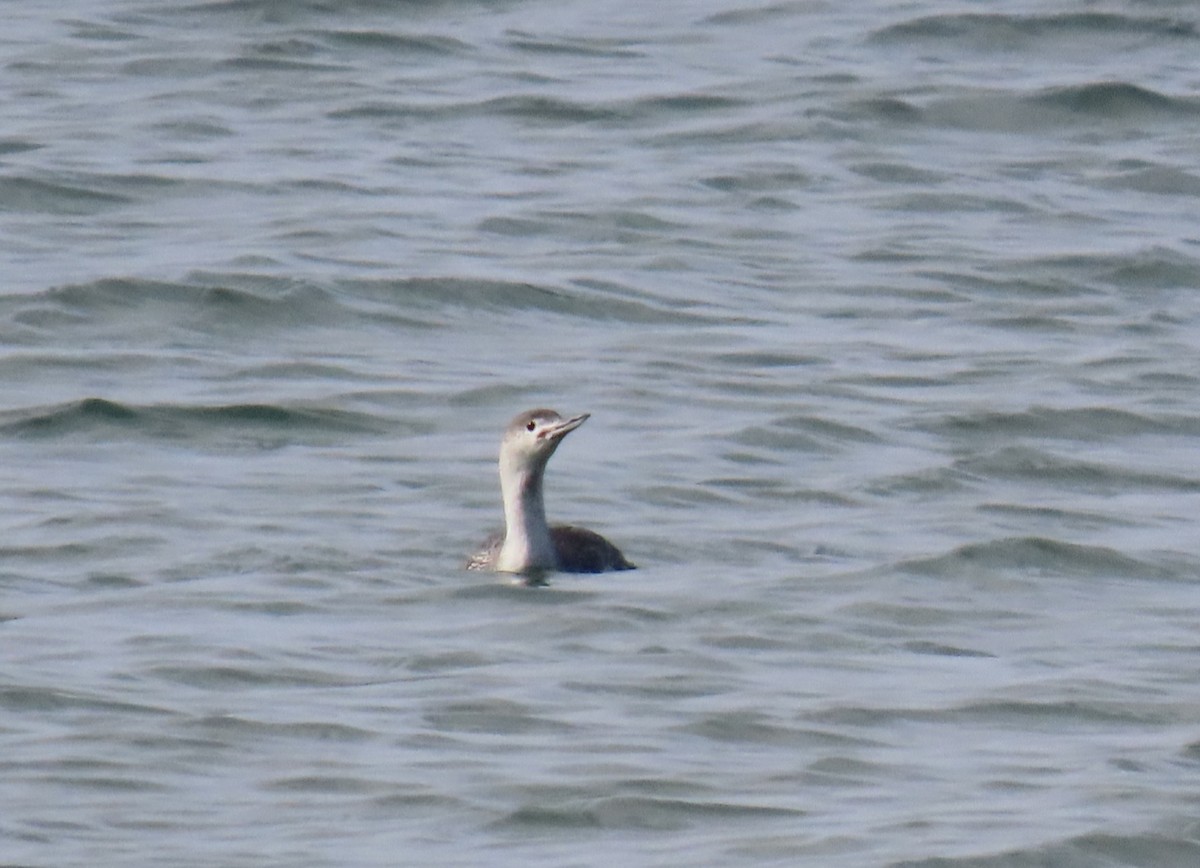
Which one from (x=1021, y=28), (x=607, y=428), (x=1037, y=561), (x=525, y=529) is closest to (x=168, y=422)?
(x=607, y=428)

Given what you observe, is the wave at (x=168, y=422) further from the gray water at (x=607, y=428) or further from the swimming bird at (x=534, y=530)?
the swimming bird at (x=534, y=530)

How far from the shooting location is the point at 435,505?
49.5 feet

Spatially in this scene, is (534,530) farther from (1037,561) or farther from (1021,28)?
(1021,28)

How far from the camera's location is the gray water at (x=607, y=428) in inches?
396

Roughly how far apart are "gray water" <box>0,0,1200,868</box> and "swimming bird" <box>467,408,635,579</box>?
1.13ft

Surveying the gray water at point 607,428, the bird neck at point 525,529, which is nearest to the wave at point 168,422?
the gray water at point 607,428

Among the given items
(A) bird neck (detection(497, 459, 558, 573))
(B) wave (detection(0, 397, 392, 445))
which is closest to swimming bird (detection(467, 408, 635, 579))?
(A) bird neck (detection(497, 459, 558, 573))

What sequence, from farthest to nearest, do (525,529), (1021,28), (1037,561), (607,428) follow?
(1021,28) → (607,428) → (1037,561) → (525,529)

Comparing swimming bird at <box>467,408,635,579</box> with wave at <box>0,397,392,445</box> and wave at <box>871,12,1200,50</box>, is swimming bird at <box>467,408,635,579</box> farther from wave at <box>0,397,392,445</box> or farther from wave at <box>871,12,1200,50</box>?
wave at <box>871,12,1200,50</box>

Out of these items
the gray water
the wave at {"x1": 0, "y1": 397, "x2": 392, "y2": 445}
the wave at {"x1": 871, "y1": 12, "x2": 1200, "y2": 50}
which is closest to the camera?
the gray water

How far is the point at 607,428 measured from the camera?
16.7 metres

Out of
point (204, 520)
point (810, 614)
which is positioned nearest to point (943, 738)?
point (810, 614)

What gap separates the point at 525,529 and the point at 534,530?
0.04 m

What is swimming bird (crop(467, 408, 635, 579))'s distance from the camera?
535 inches
